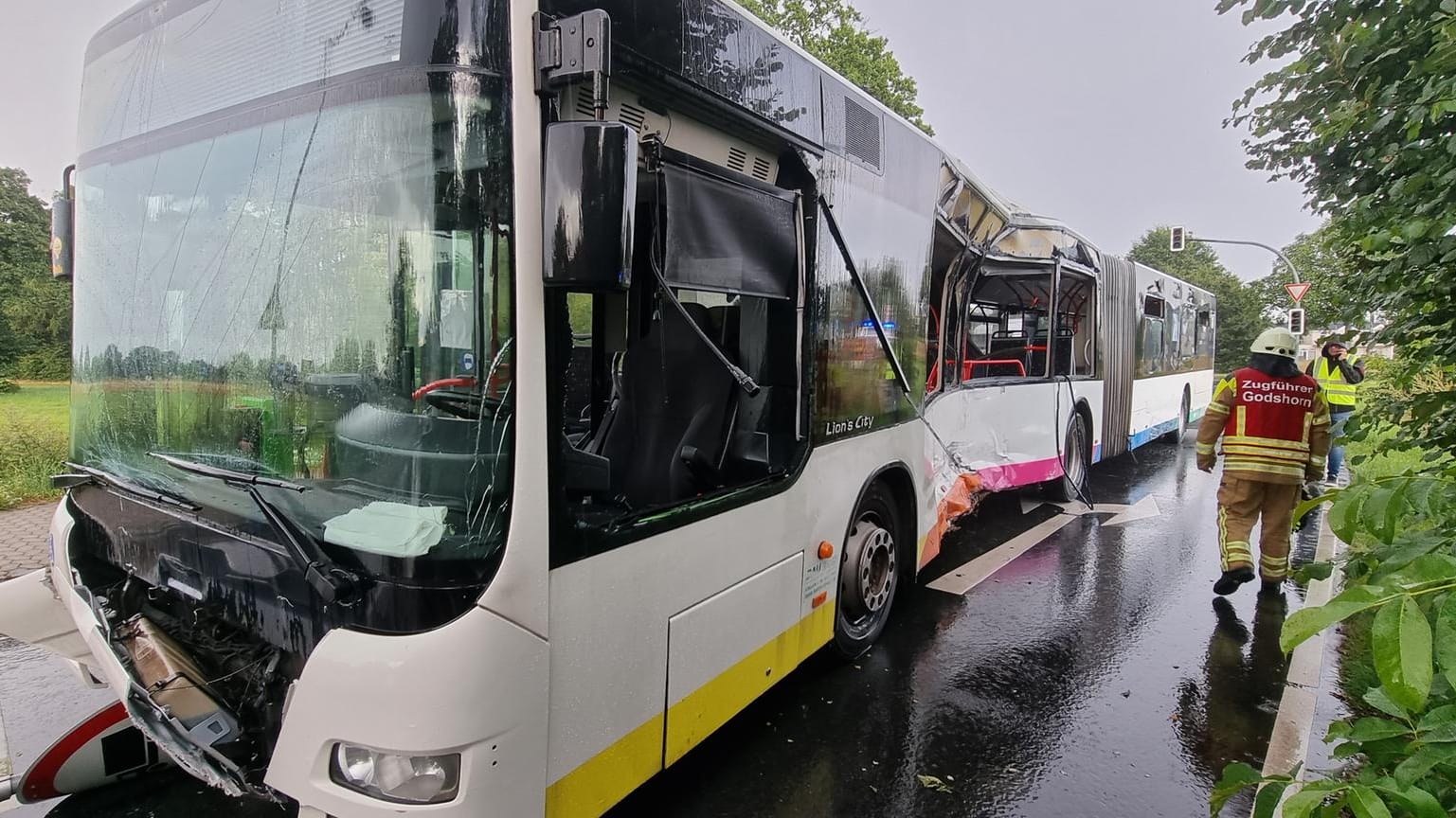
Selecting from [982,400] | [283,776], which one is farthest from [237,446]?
[982,400]

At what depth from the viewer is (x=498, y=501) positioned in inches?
75.6

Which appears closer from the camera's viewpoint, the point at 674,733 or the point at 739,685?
the point at 674,733

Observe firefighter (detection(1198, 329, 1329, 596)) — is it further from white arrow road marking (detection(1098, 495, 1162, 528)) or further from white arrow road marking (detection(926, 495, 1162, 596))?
white arrow road marking (detection(1098, 495, 1162, 528))

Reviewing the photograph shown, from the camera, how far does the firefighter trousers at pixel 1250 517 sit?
5.17 metres

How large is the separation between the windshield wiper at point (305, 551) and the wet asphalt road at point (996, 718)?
1.50m

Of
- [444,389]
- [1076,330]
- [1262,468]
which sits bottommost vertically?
[1262,468]

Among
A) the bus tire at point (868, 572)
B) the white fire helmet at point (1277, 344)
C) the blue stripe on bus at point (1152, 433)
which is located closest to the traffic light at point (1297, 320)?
the blue stripe on bus at point (1152, 433)

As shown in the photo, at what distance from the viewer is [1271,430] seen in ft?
16.7

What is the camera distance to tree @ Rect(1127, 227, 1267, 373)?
38.9 metres

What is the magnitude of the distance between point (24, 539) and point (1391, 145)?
8929 mm

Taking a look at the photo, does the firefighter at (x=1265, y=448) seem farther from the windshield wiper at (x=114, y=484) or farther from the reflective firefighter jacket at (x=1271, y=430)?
the windshield wiper at (x=114, y=484)

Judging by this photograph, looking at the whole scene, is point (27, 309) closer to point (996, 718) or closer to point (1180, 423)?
point (996, 718)

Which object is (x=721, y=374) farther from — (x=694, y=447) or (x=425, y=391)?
(x=425, y=391)

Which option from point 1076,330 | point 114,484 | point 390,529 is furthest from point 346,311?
point 1076,330
